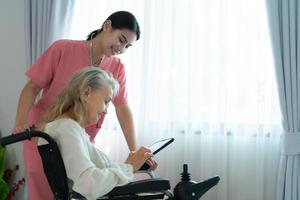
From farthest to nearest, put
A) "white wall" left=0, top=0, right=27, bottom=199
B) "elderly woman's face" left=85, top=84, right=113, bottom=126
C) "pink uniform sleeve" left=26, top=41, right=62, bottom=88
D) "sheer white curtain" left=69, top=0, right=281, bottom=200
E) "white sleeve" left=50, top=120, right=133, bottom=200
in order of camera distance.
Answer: "white wall" left=0, top=0, right=27, bottom=199 → "sheer white curtain" left=69, top=0, right=281, bottom=200 → "pink uniform sleeve" left=26, top=41, right=62, bottom=88 → "elderly woman's face" left=85, top=84, right=113, bottom=126 → "white sleeve" left=50, top=120, right=133, bottom=200

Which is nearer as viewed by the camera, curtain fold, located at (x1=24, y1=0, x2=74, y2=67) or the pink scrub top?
the pink scrub top

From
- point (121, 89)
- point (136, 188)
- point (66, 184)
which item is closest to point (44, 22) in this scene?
point (121, 89)

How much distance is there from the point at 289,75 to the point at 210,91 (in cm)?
43

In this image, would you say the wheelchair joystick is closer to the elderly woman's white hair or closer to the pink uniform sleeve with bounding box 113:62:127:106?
the elderly woman's white hair

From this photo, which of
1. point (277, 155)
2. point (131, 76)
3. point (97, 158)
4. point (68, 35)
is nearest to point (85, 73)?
point (97, 158)

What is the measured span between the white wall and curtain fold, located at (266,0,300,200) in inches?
62.4

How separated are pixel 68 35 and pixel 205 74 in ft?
2.88

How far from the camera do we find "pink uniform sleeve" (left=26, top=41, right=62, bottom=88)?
1685 mm

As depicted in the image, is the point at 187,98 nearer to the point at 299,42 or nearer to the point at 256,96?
the point at 256,96

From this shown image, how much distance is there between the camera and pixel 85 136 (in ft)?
4.23

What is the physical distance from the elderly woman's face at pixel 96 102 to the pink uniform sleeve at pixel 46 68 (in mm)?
478

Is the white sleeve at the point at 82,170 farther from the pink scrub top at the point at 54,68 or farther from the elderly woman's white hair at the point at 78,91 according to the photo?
the pink scrub top at the point at 54,68

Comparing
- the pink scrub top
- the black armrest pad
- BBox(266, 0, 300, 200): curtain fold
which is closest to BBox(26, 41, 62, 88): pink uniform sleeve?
the pink scrub top

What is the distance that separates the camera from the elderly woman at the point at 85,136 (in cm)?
117
